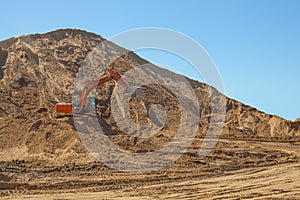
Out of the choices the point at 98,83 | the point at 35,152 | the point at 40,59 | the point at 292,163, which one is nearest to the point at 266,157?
the point at 292,163

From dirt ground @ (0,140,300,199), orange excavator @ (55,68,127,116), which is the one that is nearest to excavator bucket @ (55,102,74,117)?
orange excavator @ (55,68,127,116)

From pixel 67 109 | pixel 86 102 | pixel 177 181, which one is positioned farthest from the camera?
pixel 86 102

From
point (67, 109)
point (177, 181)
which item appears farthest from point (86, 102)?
point (177, 181)

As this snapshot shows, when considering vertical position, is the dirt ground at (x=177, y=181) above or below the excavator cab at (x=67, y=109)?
below

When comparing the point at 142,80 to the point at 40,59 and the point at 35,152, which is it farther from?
the point at 35,152

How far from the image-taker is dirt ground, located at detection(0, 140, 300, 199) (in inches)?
504

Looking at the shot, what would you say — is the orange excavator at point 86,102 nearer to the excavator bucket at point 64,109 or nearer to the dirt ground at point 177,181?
the excavator bucket at point 64,109

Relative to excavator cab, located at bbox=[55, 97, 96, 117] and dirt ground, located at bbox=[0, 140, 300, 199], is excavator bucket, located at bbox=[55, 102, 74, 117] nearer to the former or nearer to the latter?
excavator cab, located at bbox=[55, 97, 96, 117]

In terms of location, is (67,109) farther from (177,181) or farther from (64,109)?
(177,181)

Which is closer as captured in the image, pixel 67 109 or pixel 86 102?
pixel 67 109

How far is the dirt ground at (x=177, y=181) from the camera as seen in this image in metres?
12.8

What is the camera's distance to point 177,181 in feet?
49.5

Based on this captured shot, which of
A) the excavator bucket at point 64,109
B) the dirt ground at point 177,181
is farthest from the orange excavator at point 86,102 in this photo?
the dirt ground at point 177,181

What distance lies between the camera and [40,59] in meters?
30.1
